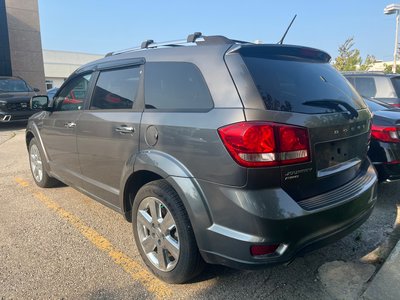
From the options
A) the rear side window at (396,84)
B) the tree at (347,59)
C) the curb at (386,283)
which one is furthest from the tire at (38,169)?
the tree at (347,59)

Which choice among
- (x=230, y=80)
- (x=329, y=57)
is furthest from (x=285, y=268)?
(x=329, y=57)

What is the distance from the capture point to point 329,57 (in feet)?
10.1

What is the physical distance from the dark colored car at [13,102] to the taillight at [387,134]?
1110cm

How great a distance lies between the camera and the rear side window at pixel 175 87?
2.47 m

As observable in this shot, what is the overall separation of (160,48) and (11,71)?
1929cm

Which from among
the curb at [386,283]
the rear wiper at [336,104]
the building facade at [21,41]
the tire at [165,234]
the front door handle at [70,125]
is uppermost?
the building facade at [21,41]

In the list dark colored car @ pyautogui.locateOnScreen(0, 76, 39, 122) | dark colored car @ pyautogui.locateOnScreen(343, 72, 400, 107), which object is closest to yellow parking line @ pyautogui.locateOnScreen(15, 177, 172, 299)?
dark colored car @ pyautogui.locateOnScreen(343, 72, 400, 107)

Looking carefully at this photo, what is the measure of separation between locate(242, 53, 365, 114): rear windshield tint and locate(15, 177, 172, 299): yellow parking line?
1.61 metres

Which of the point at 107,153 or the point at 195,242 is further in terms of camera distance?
the point at 107,153

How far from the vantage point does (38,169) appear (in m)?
5.18

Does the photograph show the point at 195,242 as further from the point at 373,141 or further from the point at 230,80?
the point at 373,141

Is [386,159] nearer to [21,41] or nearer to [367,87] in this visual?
[367,87]

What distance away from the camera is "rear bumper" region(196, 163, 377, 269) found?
2.12 metres

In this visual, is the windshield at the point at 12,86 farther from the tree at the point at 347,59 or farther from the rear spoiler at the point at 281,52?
the tree at the point at 347,59
